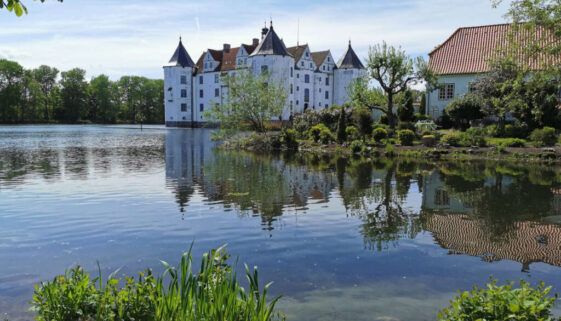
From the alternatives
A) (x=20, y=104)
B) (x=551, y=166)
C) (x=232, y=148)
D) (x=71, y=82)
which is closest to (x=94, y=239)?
(x=551, y=166)

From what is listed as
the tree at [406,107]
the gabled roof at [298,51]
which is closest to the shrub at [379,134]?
the tree at [406,107]

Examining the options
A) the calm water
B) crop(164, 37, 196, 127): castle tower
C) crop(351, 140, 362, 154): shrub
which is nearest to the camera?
the calm water

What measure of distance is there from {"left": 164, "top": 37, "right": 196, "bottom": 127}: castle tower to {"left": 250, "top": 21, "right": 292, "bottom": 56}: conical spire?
59.4 feet

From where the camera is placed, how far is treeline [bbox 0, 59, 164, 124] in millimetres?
99500

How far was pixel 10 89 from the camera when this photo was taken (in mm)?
96500

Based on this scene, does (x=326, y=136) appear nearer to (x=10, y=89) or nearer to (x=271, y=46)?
(x=271, y=46)

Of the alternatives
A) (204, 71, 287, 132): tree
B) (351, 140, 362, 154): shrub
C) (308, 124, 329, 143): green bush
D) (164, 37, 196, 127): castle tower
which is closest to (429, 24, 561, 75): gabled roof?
(308, 124, 329, 143): green bush

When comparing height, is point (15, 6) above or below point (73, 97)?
below

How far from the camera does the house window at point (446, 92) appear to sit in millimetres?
40438

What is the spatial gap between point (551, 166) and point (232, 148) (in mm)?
21258

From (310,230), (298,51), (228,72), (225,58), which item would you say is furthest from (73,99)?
(310,230)

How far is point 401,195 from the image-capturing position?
14.3 metres

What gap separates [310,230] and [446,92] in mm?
35191

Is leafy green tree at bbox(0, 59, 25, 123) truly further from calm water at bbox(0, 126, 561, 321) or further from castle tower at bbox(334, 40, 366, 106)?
calm water at bbox(0, 126, 561, 321)
